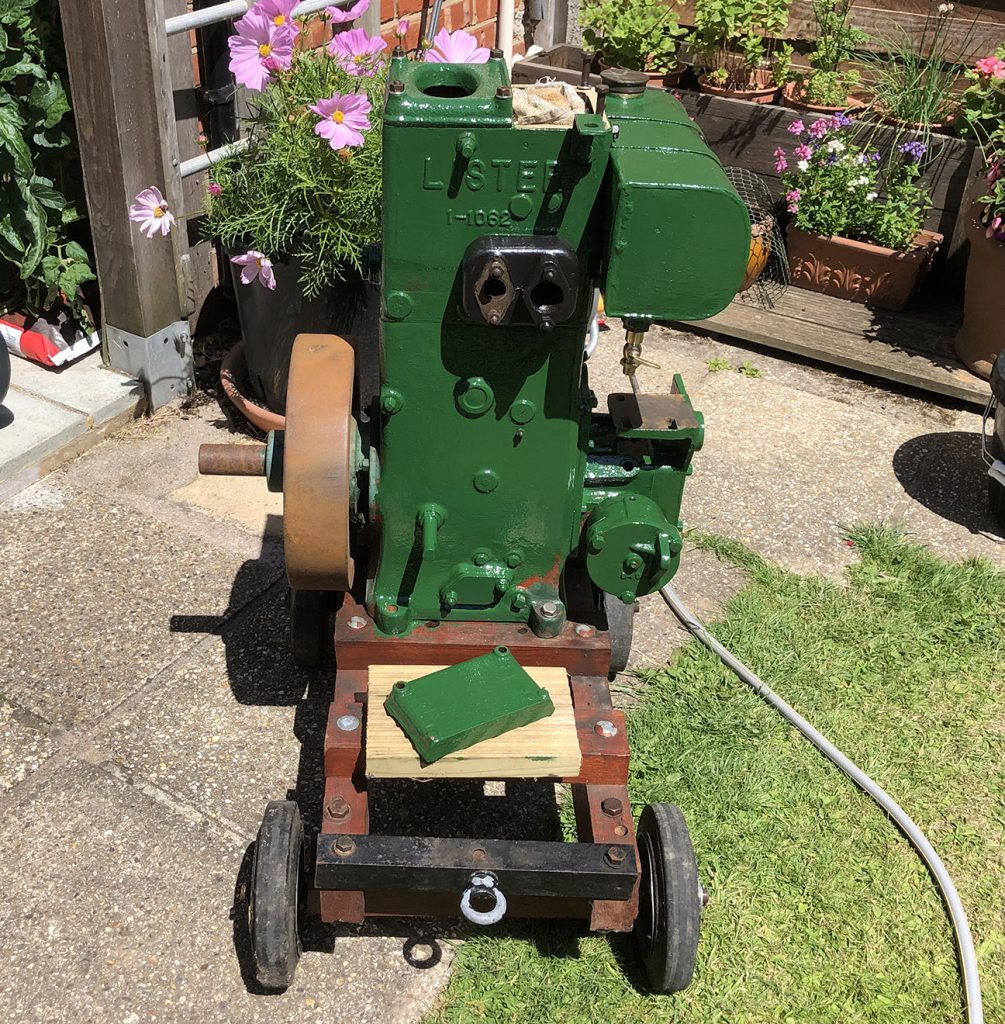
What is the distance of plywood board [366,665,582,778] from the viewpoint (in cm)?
217

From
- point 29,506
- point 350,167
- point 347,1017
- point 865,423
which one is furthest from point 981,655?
point 29,506

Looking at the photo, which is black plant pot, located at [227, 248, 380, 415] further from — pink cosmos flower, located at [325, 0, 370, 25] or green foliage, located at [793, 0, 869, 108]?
green foliage, located at [793, 0, 869, 108]

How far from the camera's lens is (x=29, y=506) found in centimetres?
366

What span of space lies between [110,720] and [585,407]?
1.58 metres

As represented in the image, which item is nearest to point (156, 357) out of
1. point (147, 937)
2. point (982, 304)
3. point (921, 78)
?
point (147, 937)

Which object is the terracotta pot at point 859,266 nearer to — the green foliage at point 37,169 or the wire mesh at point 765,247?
the wire mesh at point 765,247

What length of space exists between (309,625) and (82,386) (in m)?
1.87

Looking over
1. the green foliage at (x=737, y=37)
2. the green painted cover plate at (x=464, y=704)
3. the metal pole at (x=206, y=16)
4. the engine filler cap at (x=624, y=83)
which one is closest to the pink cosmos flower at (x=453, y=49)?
the engine filler cap at (x=624, y=83)

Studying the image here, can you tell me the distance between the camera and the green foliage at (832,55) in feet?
18.5

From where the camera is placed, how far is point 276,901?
213 cm

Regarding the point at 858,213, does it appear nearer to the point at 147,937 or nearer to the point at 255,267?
the point at 255,267

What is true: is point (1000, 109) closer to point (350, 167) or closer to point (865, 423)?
point (865, 423)

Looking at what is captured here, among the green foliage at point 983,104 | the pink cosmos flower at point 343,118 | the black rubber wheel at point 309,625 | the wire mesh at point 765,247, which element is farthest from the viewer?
the wire mesh at point 765,247

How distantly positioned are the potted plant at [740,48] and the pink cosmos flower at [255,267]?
10.4 feet
